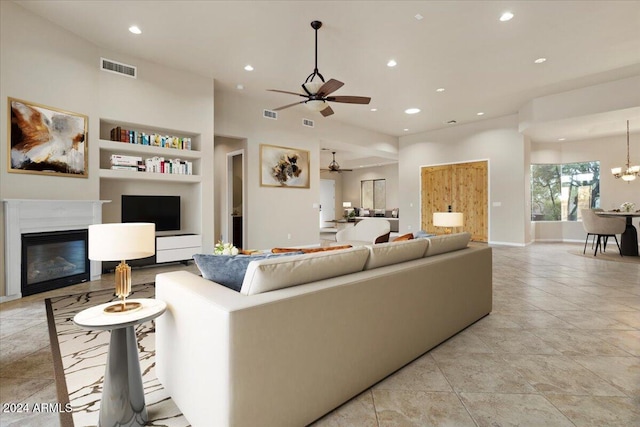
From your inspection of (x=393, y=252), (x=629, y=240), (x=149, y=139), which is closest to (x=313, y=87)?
(x=393, y=252)

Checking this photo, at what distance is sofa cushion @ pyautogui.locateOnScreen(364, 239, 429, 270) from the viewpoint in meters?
2.12

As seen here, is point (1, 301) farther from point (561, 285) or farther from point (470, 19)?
point (561, 285)

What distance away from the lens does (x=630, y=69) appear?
549 cm

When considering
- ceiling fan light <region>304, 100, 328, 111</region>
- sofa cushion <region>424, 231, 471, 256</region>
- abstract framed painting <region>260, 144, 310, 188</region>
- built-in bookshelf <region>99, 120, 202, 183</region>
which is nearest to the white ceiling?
ceiling fan light <region>304, 100, 328, 111</region>

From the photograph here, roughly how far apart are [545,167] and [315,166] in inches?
276

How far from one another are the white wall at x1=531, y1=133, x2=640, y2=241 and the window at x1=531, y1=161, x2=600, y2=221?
202 millimetres

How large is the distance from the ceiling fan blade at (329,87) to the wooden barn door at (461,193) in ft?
21.3

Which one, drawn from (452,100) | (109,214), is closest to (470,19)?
(452,100)

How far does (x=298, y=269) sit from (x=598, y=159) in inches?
425

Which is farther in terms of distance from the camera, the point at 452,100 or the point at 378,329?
the point at 452,100

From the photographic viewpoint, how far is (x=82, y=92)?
4.46 m

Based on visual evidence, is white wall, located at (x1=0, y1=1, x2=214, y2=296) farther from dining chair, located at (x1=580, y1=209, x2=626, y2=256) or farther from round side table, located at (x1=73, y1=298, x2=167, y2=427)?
dining chair, located at (x1=580, y1=209, x2=626, y2=256)

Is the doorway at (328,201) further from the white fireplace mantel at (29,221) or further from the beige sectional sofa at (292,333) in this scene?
the beige sectional sofa at (292,333)

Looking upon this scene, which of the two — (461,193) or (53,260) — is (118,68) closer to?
(53,260)
